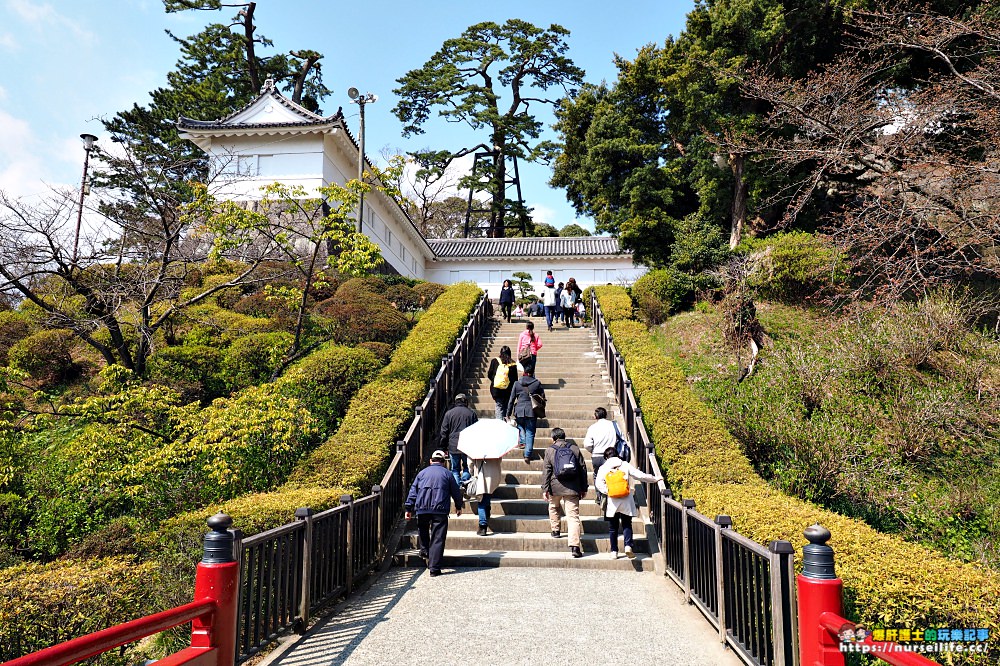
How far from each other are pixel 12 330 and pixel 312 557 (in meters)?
14.1

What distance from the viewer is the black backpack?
7863 mm

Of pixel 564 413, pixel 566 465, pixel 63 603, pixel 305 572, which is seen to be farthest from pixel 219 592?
pixel 564 413

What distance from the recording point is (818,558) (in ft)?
11.7

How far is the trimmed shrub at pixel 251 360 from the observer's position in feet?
43.9

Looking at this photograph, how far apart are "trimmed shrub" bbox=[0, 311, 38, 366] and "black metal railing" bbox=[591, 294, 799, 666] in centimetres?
1561

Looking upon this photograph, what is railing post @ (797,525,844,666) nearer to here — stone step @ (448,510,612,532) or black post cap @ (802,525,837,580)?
black post cap @ (802,525,837,580)

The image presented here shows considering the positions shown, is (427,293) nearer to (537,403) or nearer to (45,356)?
(45,356)

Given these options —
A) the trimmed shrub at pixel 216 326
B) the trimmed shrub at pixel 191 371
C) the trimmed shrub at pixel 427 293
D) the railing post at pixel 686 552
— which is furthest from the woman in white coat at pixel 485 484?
the trimmed shrub at pixel 427 293

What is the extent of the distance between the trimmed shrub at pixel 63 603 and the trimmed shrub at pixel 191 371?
300 inches

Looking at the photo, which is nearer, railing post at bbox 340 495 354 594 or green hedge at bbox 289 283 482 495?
railing post at bbox 340 495 354 594

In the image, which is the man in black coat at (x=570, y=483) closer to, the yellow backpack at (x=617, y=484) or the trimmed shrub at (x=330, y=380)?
the yellow backpack at (x=617, y=484)

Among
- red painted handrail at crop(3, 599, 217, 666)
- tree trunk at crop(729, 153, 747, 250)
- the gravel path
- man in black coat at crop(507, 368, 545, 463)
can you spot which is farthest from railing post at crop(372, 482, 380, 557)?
tree trunk at crop(729, 153, 747, 250)

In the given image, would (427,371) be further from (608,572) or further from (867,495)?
(867,495)

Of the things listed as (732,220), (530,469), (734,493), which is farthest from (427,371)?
(732,220)
